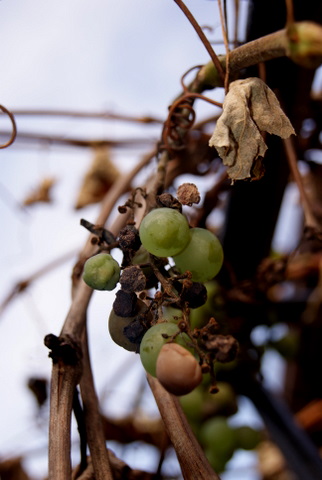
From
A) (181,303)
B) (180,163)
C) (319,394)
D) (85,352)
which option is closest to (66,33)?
(180,163)

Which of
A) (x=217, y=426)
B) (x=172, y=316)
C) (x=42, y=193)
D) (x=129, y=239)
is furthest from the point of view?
(x=42, y=193)

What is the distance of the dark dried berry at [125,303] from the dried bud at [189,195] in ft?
0.35

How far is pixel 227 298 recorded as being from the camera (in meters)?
1.13

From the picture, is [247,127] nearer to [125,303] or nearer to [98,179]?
[125,303]

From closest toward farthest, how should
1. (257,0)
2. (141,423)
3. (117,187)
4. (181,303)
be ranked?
(181,303), (257,0), (117,187), (141,423)

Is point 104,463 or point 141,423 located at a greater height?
point 141,423

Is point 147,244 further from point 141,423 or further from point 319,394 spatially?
point 319,394

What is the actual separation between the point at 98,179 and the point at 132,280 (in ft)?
3.71

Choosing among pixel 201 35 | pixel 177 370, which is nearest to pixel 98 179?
pixel 201 35

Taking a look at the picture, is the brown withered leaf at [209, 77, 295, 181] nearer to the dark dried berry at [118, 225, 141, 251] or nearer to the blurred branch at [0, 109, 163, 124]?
the dark dried berry at [118, 225, 141, 251]

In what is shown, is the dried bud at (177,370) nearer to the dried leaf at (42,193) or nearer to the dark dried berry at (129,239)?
the dark dried berry at (129,239)

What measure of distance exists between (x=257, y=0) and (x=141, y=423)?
44.4 inches

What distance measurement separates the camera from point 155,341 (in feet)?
1.50

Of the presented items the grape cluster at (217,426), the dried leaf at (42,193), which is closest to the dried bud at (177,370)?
the grape cluster at (217,426)
